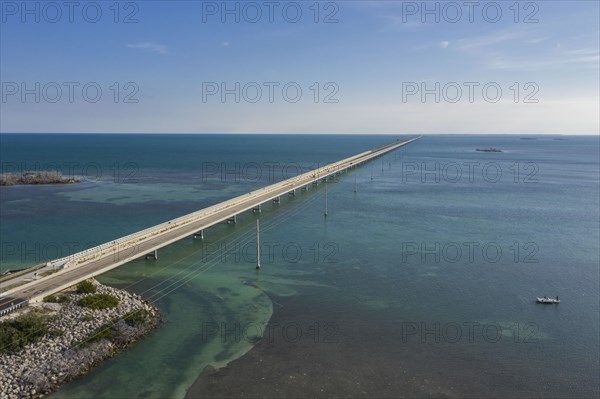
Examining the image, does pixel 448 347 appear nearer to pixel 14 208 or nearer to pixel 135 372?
pixel 135 372

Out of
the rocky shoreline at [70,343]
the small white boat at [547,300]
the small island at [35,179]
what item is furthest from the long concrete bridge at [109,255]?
the small island at [35,179]

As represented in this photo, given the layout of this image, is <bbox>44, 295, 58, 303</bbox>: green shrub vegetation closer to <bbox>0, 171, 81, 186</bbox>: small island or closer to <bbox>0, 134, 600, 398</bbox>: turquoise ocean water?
<bbox>0, 134, 600, 398</bbox>: turquoise ocean water

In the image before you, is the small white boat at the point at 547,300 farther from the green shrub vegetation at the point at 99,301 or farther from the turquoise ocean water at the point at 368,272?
the green shrub vegetation at the point at 99,301

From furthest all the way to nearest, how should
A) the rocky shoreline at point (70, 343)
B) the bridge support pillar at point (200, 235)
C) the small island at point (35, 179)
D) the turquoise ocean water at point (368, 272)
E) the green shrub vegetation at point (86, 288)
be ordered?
1. the small island at point (35, 179)
2. the bridge support pillar at point (200, 235)
3. the green shrub vegetation at point (86, 288)
4. the turquoise ocean water at point (368, 272)
5. the rocky shoreline at point (70, 343)

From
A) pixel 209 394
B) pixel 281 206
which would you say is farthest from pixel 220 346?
pixel 281 206

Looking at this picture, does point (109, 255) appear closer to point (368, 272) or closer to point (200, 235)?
point (200, 235)
